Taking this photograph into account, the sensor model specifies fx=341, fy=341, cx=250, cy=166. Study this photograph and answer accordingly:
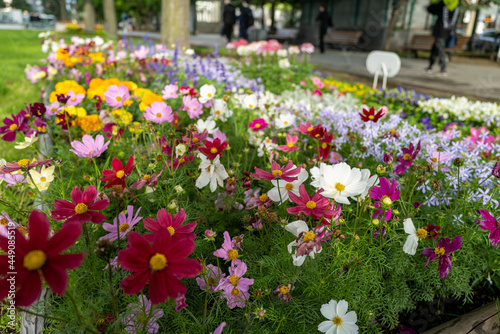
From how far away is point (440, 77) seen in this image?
28.9ft

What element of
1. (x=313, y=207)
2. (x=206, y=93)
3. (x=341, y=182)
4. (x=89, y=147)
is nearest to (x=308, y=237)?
(x=313, y=207)

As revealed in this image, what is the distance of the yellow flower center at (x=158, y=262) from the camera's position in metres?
0.77

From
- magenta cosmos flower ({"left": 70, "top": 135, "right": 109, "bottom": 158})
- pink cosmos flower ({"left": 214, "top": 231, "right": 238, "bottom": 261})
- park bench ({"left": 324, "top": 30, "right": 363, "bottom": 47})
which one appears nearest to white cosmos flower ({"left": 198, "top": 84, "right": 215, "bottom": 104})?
magenta cosmos flower ({"left": 70, "top": 135, "right": 109, "bottom": 158})

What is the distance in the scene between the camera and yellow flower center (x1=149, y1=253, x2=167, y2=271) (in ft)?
2.51

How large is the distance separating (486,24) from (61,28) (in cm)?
2995

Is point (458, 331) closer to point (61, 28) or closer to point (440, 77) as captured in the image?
point (440, 77)

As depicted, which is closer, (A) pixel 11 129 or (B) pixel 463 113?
(A) pixel 11 129

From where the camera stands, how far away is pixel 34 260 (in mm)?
677

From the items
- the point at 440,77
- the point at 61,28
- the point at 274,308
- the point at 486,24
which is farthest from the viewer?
the point at 486,24

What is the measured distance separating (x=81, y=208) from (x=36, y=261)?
33 cm

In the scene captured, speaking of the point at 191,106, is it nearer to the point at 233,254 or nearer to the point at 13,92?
the point at 233,254

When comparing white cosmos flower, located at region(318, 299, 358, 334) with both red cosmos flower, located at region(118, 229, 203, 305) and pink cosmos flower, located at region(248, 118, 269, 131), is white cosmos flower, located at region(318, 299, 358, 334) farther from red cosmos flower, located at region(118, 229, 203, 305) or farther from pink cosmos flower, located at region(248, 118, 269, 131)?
pink cosmos flower, located at region(248, 118, 269, 131)

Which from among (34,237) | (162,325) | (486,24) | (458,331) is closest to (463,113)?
(458,331)

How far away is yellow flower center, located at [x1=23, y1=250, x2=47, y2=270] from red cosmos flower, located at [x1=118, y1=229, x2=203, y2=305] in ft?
0.48
